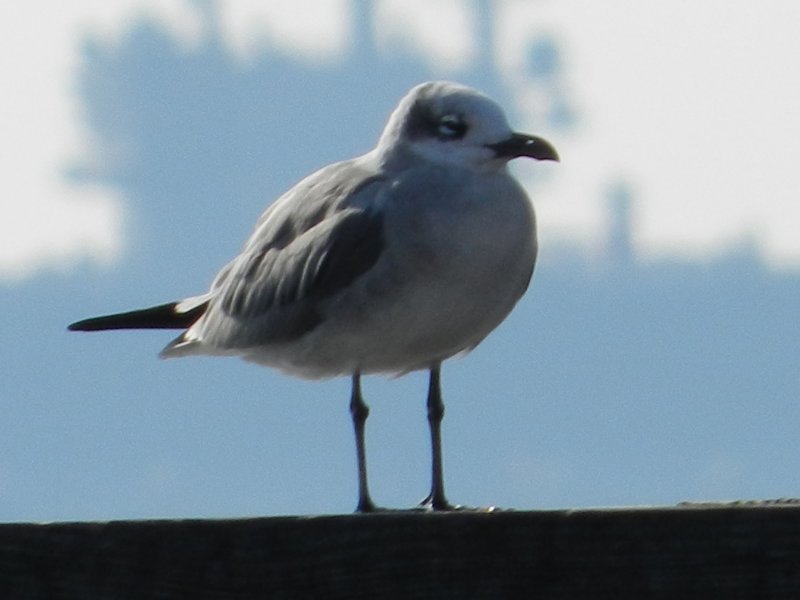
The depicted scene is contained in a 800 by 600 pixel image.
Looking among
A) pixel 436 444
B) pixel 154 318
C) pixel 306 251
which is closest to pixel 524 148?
pixel 306 251

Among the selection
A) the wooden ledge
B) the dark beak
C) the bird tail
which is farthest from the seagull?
the wooden ledge

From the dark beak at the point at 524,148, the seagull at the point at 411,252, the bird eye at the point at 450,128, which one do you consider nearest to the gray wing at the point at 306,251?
the seagull at the point at 411,252

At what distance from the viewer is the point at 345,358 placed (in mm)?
6223

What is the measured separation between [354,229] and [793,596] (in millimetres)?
3151

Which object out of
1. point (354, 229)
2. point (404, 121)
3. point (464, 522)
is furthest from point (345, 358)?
point (464, 522)

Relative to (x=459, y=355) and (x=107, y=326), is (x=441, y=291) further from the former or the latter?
(x=107, y=326)

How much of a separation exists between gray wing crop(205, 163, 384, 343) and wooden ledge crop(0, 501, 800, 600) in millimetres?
2892

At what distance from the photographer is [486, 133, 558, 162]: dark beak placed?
19.7 feet

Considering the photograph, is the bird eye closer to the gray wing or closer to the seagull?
the seagull

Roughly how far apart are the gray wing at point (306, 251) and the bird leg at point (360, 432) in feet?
1.02

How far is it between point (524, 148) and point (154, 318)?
7.80 ft

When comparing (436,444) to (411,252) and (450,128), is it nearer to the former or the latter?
(411,252)

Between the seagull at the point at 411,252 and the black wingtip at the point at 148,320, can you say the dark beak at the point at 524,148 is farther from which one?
the black wingtip at the point at 148,320

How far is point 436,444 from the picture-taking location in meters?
6.39
